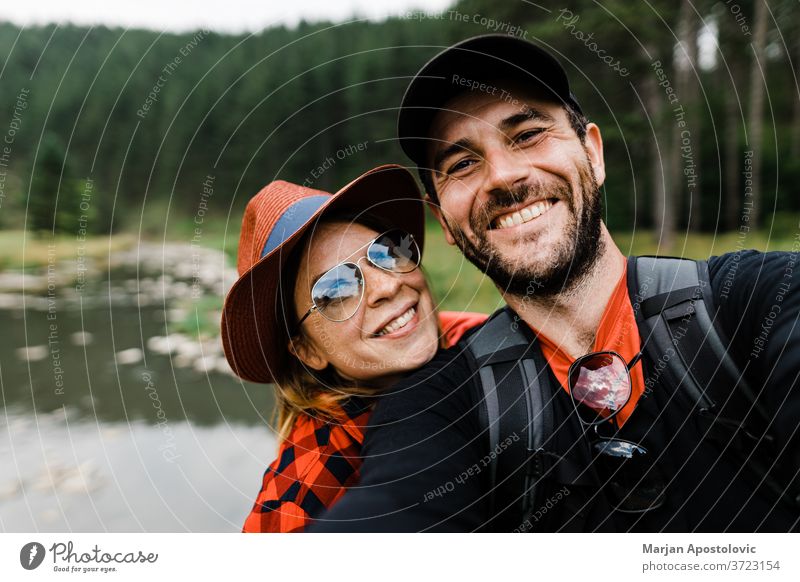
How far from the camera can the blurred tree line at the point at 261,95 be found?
1475 mm

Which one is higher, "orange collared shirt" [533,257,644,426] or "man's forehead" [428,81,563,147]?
"man's forehead" [428,81,563,147]

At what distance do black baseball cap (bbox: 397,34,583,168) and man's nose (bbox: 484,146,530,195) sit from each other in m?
0.14

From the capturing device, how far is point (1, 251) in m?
2.32

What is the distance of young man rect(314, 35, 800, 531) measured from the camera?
0.83m

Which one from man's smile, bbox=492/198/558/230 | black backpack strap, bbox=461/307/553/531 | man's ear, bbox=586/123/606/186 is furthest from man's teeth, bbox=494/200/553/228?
black backpack strap, bbox=461/307/553/531

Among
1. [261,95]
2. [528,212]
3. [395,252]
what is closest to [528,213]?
[528,212]

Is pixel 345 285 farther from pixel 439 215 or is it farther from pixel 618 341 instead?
pixel 618 341

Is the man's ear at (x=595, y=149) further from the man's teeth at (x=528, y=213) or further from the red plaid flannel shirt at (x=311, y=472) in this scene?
the red plaid flannel shirt at (x=311, y=472)

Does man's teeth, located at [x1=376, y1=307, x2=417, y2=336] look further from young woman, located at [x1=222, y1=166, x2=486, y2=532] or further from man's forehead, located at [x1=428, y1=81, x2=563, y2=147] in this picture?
man's forehead, located at [x1=428, y1=81, x2=563, y2=147]

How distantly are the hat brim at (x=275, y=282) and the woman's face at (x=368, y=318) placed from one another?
0.06 metres

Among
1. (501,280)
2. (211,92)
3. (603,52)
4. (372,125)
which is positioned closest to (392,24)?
(372,125)

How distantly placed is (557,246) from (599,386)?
0.99ft
